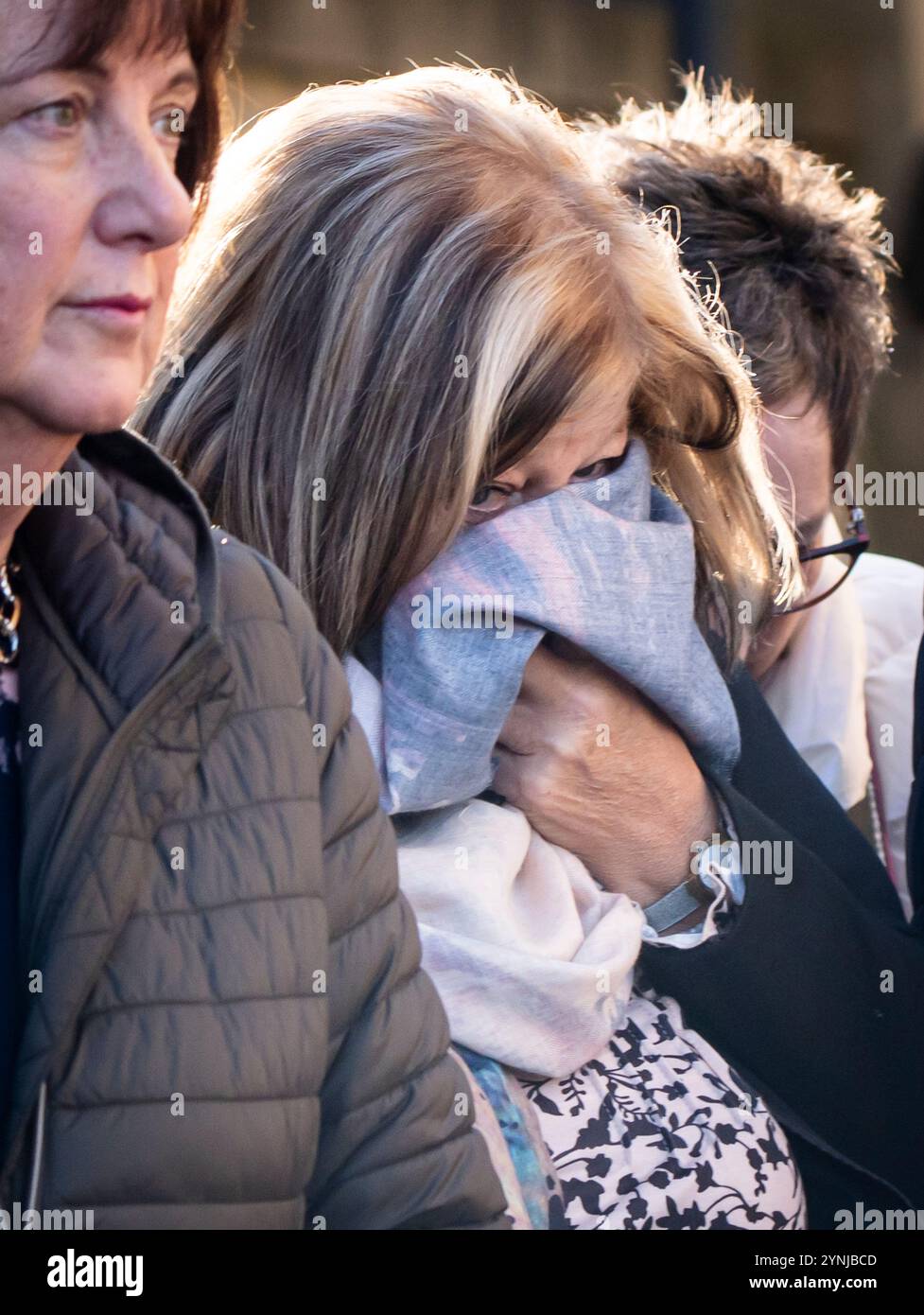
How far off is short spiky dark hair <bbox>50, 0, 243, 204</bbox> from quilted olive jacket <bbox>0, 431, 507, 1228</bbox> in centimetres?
25

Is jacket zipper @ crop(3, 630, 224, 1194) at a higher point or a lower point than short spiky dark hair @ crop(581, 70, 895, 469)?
lower

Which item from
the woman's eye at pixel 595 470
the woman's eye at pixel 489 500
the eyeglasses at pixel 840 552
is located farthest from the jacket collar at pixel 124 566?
the eyeglasses at pixel 840 552

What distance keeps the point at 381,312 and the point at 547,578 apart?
1.08 ft

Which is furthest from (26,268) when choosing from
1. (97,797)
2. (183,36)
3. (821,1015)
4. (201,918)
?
(821,1015)

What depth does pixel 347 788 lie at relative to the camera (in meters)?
1.35

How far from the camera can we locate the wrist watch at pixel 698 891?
5.85 feet

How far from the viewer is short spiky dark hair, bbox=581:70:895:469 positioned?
7.36 feet

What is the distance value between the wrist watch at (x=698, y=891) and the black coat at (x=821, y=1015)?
35 mm

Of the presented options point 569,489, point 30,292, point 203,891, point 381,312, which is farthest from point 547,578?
point 30,292

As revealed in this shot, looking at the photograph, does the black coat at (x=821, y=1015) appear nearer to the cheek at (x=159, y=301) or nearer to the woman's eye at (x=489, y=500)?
the woman's eye at (x=489, y=500)

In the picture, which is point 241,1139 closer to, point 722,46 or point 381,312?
point 381,312

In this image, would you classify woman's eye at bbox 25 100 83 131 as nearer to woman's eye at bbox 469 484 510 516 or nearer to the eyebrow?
the eyebrow

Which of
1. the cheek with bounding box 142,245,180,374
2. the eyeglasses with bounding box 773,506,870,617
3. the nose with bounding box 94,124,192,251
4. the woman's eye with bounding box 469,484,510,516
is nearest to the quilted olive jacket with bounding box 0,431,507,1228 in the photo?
the cheek with bounding box 142,245,180,374
